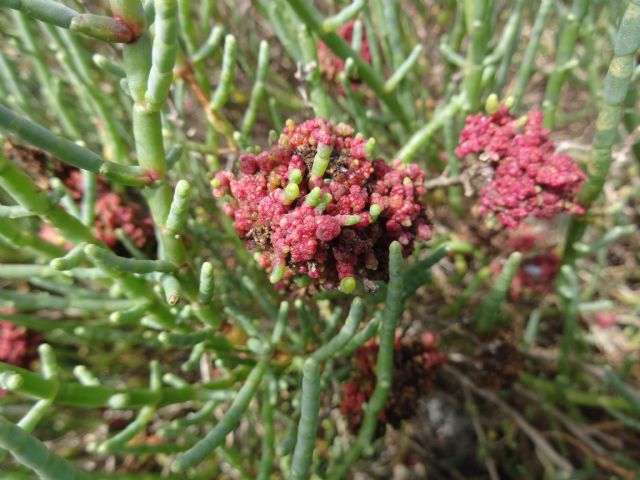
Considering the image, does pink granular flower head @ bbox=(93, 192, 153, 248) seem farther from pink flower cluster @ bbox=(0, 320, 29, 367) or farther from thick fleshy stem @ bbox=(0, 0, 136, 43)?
thick fleshy stem @ bbox=(0, 0, 136, 43)

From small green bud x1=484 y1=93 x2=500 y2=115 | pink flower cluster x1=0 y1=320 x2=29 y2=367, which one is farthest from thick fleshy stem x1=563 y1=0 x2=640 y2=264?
pink flower cluster x1=0 y1=320 x2=29 y2=367

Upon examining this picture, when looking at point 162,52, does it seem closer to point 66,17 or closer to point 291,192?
point 66,17

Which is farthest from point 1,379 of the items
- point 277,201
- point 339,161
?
point 339,161

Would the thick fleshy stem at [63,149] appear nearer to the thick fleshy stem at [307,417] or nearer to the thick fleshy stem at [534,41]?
the thick fleshy stem at [307,417]

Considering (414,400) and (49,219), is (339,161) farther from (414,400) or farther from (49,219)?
(414,400)

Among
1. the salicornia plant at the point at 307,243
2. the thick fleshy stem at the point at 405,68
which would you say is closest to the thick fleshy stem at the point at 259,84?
the salicornia plant at the point at 307,243

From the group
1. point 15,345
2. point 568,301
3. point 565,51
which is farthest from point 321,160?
point 15,345
